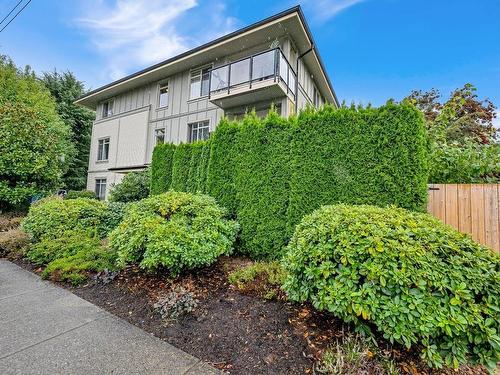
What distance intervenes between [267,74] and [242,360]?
961 cm

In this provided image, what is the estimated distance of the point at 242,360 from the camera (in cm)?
239

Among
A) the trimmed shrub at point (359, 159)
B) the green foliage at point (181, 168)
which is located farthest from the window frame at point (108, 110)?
the trimmed shrub at point (359, 159)

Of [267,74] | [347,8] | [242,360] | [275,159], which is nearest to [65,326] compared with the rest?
[242,360]

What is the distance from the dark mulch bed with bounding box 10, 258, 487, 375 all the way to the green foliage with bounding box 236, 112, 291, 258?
1.17 metres

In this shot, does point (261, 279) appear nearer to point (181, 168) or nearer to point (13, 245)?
point (181, 168)

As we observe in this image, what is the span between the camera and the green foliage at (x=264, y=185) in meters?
4.76

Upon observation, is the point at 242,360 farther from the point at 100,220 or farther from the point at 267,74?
the point at 267,74

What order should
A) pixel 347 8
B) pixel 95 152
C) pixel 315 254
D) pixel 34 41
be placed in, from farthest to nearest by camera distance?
pixel 95 152, pixel 34 41, pixel 347 8, pixel 315 254

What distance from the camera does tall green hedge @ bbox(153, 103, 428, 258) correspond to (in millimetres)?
3873

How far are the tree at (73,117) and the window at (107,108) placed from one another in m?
5.90

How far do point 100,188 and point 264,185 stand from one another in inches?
599

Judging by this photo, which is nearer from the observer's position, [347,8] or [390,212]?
[390,212]

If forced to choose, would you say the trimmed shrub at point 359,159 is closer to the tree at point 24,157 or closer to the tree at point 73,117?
the tree at point 24,157

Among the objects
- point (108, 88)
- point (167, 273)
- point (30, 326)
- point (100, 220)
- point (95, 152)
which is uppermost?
point (108, 88)
